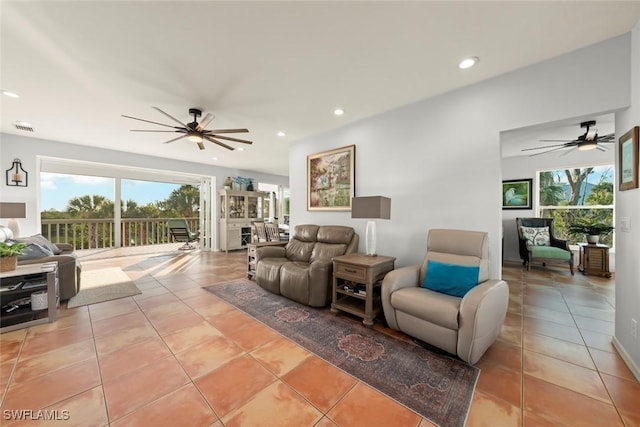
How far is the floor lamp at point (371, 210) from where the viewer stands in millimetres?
2791

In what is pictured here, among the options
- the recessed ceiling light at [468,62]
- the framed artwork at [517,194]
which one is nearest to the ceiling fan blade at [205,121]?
the recessed ceiling light at [468,62]

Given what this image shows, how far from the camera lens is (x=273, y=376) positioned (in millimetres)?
1715

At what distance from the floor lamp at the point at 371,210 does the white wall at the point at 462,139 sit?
452 mm

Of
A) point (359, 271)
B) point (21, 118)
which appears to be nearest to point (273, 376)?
point (359, 271)

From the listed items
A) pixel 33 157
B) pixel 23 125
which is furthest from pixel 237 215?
pixel 23 125

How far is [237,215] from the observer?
7.17m

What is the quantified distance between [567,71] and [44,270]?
5.42 m

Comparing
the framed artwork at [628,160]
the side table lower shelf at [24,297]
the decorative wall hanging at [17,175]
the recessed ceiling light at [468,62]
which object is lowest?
the side table lower shelf at [24,297]

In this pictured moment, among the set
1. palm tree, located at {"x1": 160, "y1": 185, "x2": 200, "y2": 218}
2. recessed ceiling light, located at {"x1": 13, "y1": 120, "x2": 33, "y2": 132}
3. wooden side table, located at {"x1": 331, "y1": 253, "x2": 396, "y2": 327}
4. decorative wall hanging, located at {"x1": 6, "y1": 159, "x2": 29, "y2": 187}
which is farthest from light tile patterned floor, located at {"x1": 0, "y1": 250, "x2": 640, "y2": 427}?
palm tree, located at {"x1": 160, "y1": 185, "x2": 200, "y2": 218}

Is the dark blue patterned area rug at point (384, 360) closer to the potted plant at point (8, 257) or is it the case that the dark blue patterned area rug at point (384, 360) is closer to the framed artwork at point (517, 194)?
the potted plant at point (8, 257)

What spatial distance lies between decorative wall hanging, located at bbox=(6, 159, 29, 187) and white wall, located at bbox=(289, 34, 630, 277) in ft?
18.8

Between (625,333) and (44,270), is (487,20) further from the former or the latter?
(44,270)

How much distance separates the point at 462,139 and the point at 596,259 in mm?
3923

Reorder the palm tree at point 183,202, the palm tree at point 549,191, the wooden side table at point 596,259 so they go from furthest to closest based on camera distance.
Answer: the palm tree at point 183,202
the palm tree at point 549,191
the wooden side table at point 596,259
